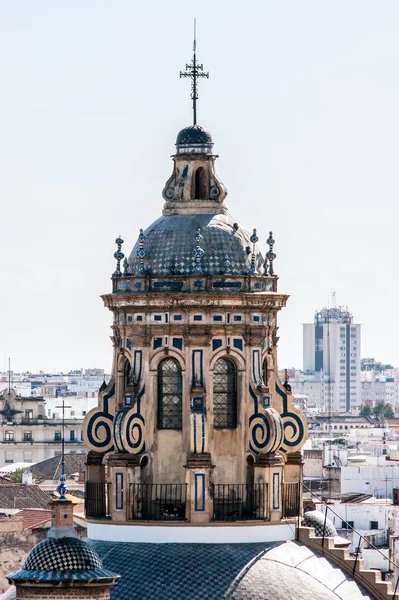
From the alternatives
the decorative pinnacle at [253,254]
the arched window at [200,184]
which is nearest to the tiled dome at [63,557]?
the decorative pinnacle at [253,254]

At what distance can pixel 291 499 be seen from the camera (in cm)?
4216

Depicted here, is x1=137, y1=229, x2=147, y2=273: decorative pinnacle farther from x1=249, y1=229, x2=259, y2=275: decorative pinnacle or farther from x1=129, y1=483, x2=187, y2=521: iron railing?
x1=129, y1=483, x2=187, y2=521: iron railing

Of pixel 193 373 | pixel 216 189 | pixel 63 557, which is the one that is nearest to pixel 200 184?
pixel 216 189

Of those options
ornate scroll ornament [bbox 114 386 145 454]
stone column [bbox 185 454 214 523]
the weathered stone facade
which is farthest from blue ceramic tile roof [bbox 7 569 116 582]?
ornate scroll ornament [bbox 114 386 145 454]

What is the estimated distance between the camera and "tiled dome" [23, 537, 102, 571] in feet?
117

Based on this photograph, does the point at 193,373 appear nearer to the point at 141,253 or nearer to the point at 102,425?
the point at 102,425

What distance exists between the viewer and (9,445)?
513 ft

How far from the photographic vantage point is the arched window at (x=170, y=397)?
41.3 meters

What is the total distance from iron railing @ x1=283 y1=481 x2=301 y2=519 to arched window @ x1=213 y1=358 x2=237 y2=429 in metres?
1.49

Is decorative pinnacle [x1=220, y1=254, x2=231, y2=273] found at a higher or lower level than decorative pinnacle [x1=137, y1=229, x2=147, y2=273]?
lower

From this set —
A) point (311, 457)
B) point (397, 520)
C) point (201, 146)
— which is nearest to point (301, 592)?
point (201, 146)

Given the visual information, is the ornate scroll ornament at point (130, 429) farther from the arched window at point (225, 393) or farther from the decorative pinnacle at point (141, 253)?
the decorative pinnacle at point (141, 253)

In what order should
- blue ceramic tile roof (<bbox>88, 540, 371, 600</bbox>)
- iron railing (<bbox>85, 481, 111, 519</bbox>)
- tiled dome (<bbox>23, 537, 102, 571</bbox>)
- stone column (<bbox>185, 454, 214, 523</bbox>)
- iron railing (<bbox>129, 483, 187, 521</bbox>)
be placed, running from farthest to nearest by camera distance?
iron railing (<bbox>85, 481, 111, 519</bbox>) < iron railing (<bbox>129, 483, 187, 521</bbox>) < stone column (<bbox>185, 454, 214, 523</bbox>) < blue ceramic tile roof (<bbox>88, 540, 371, 600</bbox>) < tiled dome (<bbox>23, 537, 102, 571</bbox>)

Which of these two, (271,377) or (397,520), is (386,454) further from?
(271,377)
